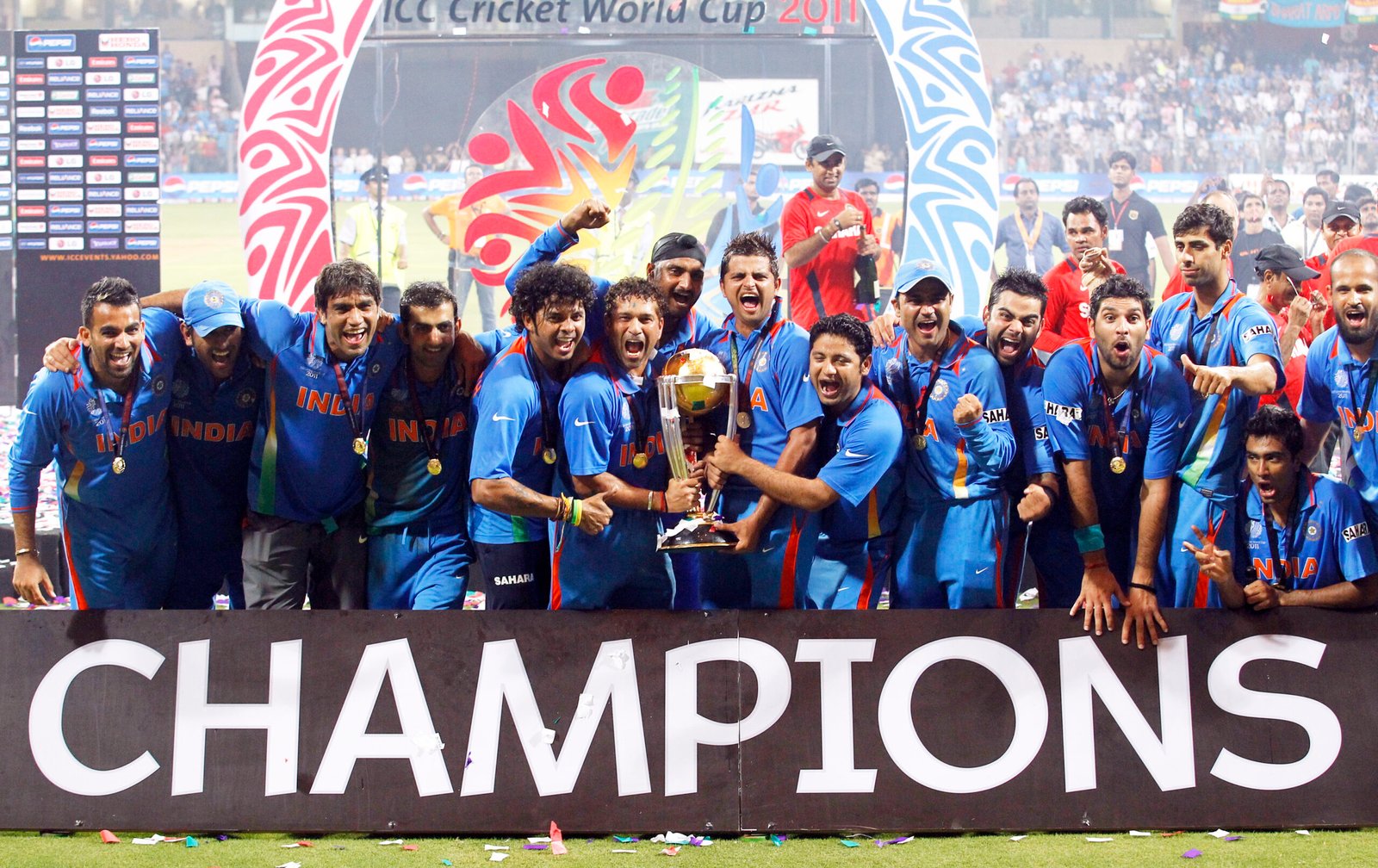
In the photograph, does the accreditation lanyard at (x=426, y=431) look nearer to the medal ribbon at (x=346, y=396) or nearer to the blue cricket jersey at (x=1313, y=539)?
the medal ribbon at (x=346, y=396)

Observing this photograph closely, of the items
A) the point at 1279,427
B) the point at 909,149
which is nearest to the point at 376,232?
the point at 909,149

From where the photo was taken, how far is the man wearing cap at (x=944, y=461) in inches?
170

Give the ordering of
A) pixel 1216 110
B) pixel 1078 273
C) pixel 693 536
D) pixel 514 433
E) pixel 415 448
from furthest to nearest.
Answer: pixel 1216 110 < pixel 1078 273 < pixel 415 448 < pixel 514 433 < pixel 693 536

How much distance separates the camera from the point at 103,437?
177 inches

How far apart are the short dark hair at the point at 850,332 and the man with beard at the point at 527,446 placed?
31.2 inches

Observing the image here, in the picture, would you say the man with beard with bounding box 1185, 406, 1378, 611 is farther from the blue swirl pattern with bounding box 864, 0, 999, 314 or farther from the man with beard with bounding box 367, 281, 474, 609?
the blue swirl pattern with bounding box 864, 0, 999, 314

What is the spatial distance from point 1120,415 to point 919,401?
68 cm

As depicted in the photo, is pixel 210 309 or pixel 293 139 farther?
pixel 293 139

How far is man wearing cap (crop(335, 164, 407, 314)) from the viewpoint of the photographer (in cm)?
1070

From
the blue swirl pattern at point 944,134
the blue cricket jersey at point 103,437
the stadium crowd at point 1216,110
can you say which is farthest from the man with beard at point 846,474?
the stadium crowd at point 1216,110

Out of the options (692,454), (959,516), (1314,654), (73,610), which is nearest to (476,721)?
(692,454)

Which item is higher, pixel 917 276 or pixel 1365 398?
pixel 917 276

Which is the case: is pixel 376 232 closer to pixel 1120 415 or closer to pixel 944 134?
pixel 944 134

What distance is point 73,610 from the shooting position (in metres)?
4.11
